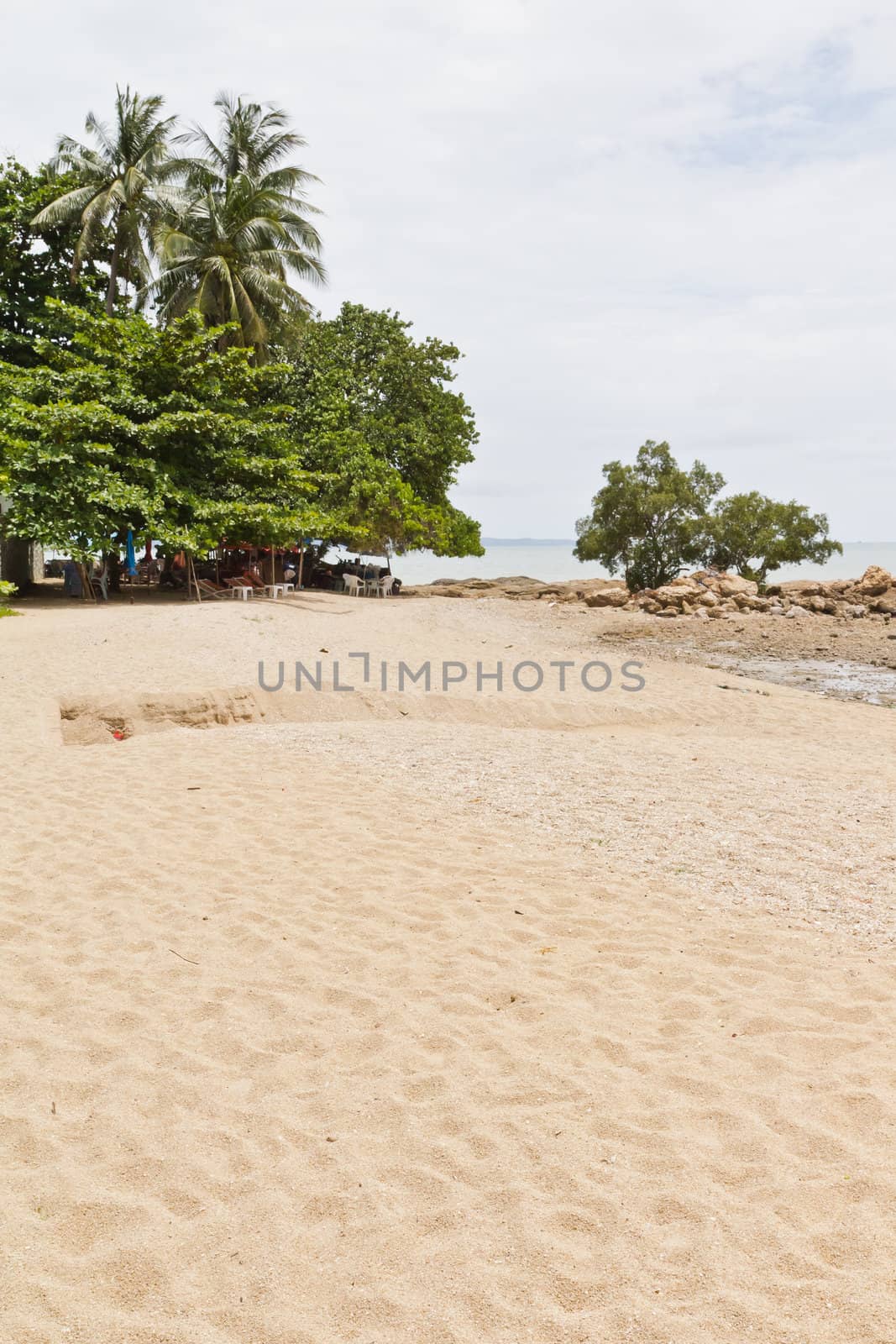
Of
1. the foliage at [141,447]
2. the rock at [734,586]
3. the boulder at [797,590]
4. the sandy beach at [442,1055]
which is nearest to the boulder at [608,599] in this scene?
the rock at [734,586]

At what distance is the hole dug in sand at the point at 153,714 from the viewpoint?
400 inches

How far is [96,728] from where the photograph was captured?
10.2 metres

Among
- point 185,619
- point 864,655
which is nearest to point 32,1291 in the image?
point 185,619

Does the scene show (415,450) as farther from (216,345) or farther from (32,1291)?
(32,1291)

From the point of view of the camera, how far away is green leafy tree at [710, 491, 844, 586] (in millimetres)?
44156

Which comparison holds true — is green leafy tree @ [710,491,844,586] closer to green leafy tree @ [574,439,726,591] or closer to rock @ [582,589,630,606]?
green leafy tree @ [574,439,726,591]

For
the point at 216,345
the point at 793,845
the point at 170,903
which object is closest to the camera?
the point at 170,903

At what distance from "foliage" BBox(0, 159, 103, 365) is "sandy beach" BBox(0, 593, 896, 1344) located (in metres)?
20.6

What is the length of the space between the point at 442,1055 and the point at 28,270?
2799cm

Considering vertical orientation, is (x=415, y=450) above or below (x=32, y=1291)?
above

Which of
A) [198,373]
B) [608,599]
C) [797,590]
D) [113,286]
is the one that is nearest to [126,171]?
[113,286]

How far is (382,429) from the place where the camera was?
33.8 m

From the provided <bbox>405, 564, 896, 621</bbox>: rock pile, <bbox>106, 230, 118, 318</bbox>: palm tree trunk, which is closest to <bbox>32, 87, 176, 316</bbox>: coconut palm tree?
<bbox>106, 230, 118, 318</bbox>: palm tree trunk

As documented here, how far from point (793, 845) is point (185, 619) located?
14097 mm
